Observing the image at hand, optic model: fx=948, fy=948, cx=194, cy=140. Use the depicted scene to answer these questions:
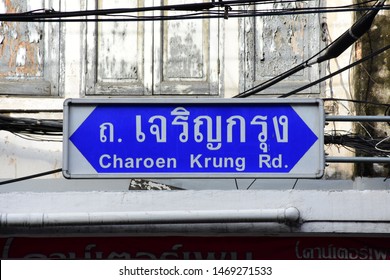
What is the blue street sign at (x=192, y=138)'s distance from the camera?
5688mm

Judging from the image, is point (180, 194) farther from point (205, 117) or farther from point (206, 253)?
point (205, 117)

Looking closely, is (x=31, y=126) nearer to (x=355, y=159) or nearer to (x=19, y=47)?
(x=19, y=47)

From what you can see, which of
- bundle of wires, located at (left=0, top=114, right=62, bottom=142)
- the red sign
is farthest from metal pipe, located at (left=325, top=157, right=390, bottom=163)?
bundle of wires, located at (left=0, top=114, right=62, bottom=142)

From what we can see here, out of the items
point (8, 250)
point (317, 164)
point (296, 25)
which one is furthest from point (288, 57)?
point (8, 250)

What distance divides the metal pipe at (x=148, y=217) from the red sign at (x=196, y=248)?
401 mm

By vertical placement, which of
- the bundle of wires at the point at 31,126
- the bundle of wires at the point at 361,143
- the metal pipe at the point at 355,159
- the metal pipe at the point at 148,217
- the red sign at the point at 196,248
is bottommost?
the red sign at the point at 196,248

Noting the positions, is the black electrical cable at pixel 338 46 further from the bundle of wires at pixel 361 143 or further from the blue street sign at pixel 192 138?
the blue street sign at pixel 192 138

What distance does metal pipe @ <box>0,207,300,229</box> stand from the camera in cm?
644

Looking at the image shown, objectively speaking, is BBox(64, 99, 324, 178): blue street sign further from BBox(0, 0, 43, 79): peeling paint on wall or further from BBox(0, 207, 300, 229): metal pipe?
BBox(0, 0, 43, 79): peeling paint on wall

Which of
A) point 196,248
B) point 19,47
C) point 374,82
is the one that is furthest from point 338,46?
point 19,47

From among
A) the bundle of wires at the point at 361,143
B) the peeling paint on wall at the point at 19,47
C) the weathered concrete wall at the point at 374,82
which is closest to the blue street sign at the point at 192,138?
the bundle of wires at the point at 361,143

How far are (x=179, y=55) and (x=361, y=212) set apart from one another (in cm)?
191

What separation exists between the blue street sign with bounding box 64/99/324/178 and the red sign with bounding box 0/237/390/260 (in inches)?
48.6

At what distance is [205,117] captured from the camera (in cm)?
581
